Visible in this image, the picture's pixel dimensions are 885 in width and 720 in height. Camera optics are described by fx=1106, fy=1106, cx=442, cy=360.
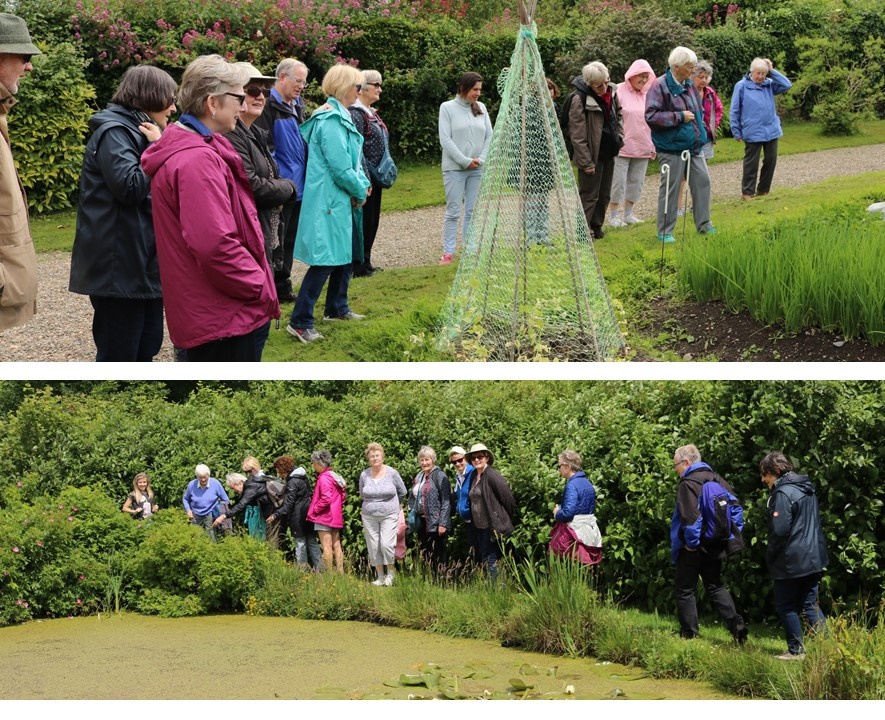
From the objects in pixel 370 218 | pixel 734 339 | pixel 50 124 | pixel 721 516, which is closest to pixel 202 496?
pixel 370 218

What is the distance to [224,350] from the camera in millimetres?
5062

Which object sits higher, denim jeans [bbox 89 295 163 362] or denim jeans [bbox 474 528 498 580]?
denim jeans [bbox 89 295 163 362]

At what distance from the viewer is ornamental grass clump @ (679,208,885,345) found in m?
6.49

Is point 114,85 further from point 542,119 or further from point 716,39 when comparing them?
point 716,39

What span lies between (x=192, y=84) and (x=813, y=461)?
3739 millimetres

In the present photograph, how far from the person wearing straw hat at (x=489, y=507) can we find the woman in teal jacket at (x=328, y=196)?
1.45 m

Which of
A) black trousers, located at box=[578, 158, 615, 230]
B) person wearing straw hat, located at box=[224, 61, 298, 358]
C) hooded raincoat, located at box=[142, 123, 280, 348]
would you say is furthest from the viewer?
black trousers, located at box=[578, 158, 615, 230]

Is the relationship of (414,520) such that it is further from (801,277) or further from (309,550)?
(801,277)

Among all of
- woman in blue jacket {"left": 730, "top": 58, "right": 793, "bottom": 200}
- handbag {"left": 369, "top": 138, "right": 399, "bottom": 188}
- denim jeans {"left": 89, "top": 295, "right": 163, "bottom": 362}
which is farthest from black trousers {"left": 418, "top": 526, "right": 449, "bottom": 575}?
woman in blue jacket {"left": 730, "top": 58, "right": 793, "bottom": 200}

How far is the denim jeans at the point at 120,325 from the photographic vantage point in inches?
222

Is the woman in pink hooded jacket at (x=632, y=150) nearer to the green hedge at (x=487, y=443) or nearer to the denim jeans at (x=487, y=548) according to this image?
the green hedge at (x=487, y=443)

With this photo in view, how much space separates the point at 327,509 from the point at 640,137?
200 inches

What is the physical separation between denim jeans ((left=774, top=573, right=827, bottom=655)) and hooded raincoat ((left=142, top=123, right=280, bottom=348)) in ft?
9.61

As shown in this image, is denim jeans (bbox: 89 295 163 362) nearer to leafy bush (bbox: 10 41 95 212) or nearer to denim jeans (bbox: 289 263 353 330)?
denim jeans (bbox: 289 263 353 330)
